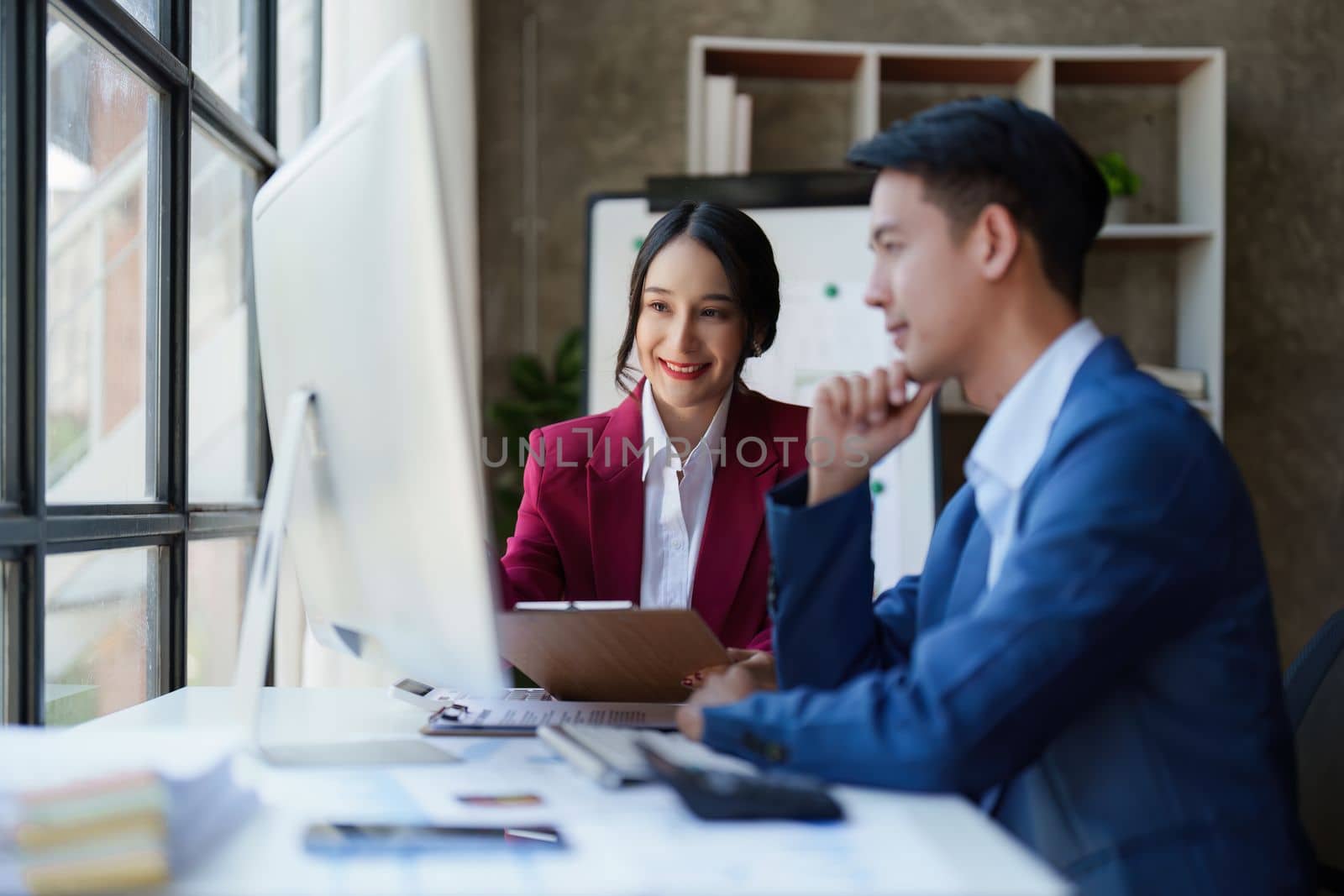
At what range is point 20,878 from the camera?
0.71 m

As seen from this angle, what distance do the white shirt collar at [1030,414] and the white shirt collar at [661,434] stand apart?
75cm

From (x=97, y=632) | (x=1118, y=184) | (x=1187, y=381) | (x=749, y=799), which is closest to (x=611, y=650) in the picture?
(x=749, y=799)

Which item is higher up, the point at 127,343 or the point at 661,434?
the point at 127,343

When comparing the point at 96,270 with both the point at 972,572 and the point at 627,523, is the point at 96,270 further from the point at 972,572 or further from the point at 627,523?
the point at 972,572

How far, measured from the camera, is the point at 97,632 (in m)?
1.81

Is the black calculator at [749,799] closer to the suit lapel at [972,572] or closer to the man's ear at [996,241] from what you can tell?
the suit lapel at [972,572]

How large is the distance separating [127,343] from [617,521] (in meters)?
0.85

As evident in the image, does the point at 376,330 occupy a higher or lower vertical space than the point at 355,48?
lower

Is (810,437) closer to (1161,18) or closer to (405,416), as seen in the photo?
(405,416)

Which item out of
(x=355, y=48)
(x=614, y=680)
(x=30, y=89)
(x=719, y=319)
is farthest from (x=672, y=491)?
(x=355, y=48)

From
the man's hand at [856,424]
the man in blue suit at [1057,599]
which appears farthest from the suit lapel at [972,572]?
the man's hand at [856,424]

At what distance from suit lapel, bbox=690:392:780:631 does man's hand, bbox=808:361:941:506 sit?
525mm

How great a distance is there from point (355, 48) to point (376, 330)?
81.2 inches

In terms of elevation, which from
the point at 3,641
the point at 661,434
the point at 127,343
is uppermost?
the point at 127,343
